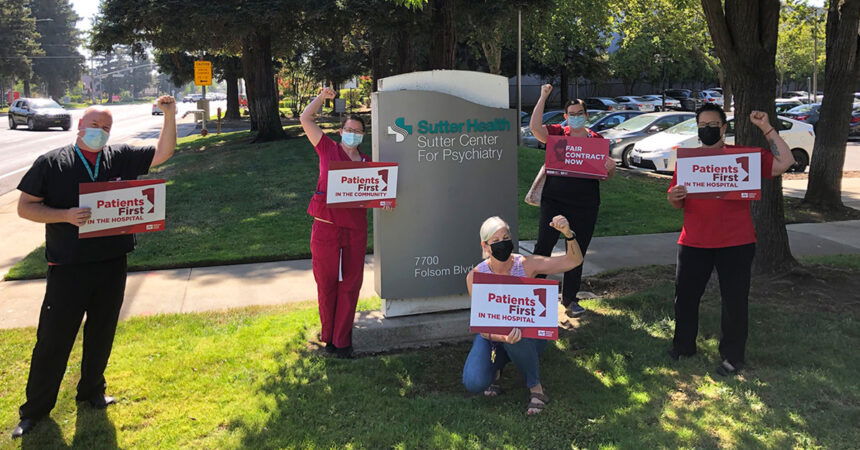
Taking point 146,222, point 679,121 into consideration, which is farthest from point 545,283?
point 679,121

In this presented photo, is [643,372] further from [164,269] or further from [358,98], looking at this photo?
[358,98]

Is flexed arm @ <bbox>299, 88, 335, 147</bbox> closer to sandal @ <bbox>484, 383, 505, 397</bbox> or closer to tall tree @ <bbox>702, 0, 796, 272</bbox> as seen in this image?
sandal @ <bbox>484, 383, 505, 397</bbox>

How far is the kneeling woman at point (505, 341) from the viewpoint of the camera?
396 centimetres

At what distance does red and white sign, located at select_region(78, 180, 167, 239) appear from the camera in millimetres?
A: 3748

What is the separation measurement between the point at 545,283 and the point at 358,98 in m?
49.1

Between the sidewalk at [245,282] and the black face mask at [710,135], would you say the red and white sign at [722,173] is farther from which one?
the sidewalk at [245,282]

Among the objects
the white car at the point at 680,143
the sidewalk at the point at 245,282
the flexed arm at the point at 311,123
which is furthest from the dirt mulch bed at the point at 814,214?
the flexed arm at the point at 311,123

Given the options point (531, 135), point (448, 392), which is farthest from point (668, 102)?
point (448, 392)

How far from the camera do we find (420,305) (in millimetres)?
5438

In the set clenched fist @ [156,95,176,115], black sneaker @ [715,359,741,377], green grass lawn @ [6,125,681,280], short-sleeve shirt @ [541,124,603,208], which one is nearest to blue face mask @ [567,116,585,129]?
short-sleeve shirt @ [541,124,603,208]

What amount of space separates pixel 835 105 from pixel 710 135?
24.9 ft

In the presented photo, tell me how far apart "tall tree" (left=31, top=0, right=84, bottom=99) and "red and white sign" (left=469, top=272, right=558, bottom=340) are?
341ft

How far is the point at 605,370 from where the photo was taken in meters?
4.60

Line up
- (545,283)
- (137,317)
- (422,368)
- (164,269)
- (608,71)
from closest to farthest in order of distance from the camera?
(545,283)
(422,368)
(137,317)
(164,269)
(608,71)
